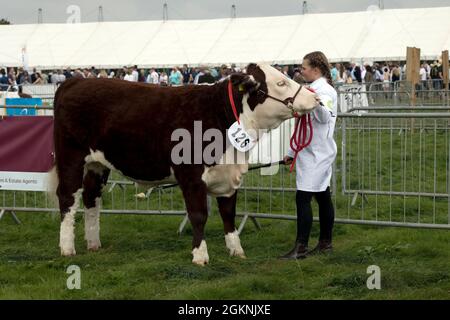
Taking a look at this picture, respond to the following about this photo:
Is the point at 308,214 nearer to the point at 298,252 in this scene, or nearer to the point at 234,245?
the point at 298,252

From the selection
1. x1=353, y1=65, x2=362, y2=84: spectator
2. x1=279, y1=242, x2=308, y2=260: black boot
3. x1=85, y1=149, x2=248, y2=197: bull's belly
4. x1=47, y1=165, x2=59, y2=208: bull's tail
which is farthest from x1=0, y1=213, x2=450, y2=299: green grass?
x1=353, y1=65, x2=362, y2=84: spectator

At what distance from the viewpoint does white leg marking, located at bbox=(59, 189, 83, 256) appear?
895 centimetres

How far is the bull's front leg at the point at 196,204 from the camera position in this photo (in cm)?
825

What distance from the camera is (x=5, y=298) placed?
22.6 ft

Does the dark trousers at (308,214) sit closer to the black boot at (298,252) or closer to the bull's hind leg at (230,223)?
the black boot at (298,252)

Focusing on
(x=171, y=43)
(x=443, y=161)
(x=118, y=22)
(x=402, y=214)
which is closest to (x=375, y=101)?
(x=443, y=161)

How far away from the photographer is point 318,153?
8367 millimetres

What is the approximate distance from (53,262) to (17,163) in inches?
119

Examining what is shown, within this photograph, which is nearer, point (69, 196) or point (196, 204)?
point (196, 204)

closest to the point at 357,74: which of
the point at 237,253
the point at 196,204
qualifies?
the point at 237,253

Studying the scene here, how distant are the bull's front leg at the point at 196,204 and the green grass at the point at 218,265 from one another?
15 cm

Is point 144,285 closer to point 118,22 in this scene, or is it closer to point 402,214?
point 402,214

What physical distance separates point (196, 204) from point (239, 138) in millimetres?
802
